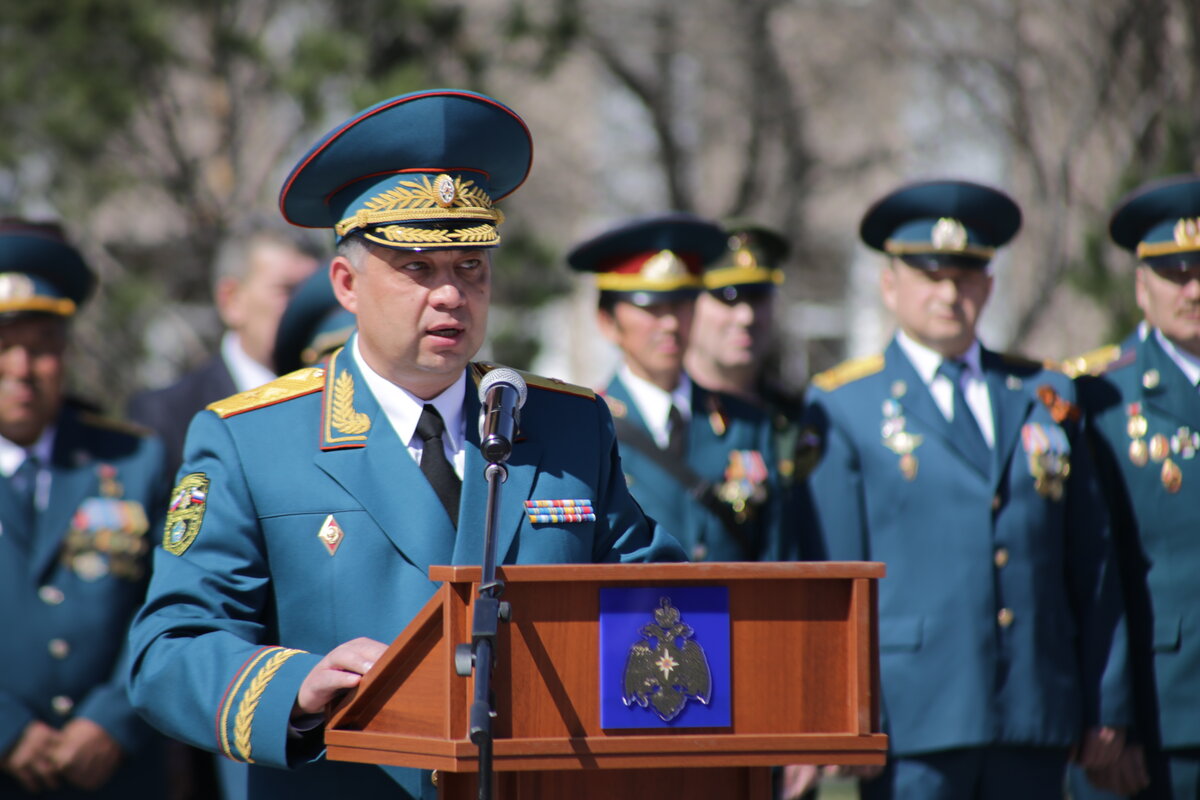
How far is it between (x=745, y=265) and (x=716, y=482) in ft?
4.46

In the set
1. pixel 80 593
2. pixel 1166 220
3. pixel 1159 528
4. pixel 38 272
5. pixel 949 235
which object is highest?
pixel 1166 220

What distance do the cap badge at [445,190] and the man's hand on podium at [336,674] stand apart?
0.89 m

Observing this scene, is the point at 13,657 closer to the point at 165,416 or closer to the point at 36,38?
the point at 165,416

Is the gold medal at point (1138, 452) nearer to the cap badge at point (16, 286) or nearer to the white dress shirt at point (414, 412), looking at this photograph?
the white dress shirt at point (414, 412)

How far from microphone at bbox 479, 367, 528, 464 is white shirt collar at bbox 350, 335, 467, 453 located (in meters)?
0.37

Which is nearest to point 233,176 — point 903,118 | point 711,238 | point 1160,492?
point 711,238

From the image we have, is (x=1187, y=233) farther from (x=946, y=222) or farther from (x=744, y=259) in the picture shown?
(x=744, y=259)

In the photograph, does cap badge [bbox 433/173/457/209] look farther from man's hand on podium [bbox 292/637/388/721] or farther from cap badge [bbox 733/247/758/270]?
cap badge [bbox 733/247/758/270]

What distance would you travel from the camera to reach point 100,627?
16.0 ft

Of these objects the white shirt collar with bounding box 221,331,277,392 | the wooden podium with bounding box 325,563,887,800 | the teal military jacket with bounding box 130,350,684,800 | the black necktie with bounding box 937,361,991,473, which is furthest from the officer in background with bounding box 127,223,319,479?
the wooden podium with bounding box 325,563,887,800

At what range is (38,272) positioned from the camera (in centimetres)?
500

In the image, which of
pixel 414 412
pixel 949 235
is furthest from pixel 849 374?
pixel 414 412

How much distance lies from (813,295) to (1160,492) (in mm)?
10499

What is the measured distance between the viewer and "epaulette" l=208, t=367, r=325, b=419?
2955mm
